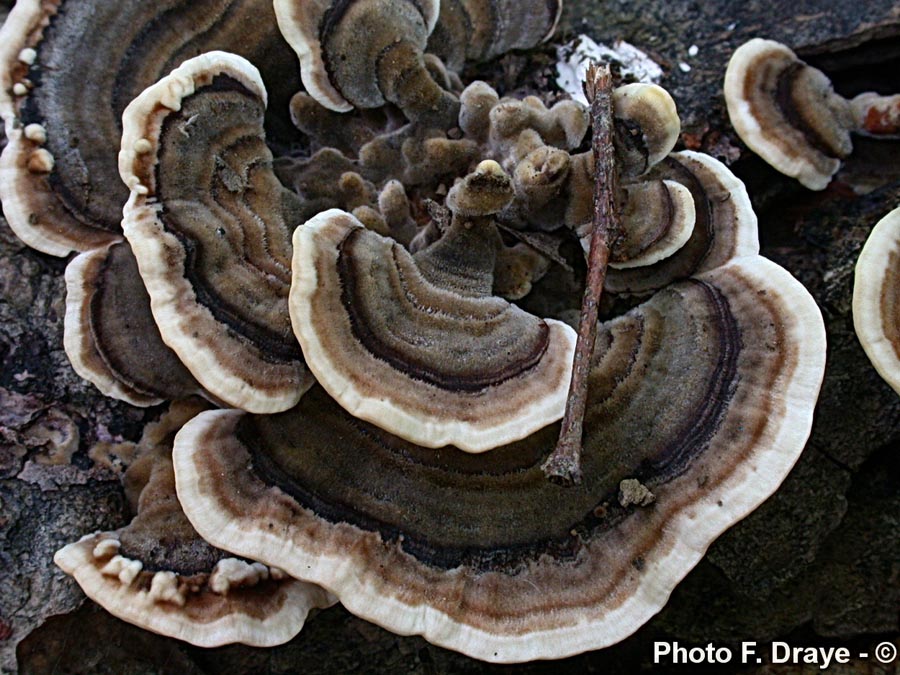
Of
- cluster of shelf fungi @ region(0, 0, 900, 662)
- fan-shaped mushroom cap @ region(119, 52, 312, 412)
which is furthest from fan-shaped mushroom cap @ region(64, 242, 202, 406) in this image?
fan-shaped mushroom cap @ region(119, 52, 312, 412)

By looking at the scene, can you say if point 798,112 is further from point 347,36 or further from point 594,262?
point 347,36

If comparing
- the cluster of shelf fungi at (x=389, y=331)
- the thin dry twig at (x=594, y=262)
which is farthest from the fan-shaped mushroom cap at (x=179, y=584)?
the thin dry twig at (x=594, y=262)

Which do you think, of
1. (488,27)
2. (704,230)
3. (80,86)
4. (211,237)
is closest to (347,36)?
(488,27)

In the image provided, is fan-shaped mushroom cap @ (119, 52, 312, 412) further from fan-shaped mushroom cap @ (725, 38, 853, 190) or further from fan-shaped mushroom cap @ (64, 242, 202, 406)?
fan-shaped mushroom cap @ (725, 38, 853, 190)

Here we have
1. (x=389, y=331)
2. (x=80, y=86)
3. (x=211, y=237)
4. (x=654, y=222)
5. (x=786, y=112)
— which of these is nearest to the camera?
(x=389, y=331)

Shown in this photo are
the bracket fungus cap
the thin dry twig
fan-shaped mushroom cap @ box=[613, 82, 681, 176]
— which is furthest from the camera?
the bracket fungus cap

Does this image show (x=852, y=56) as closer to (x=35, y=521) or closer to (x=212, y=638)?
(x=212, y=638)
